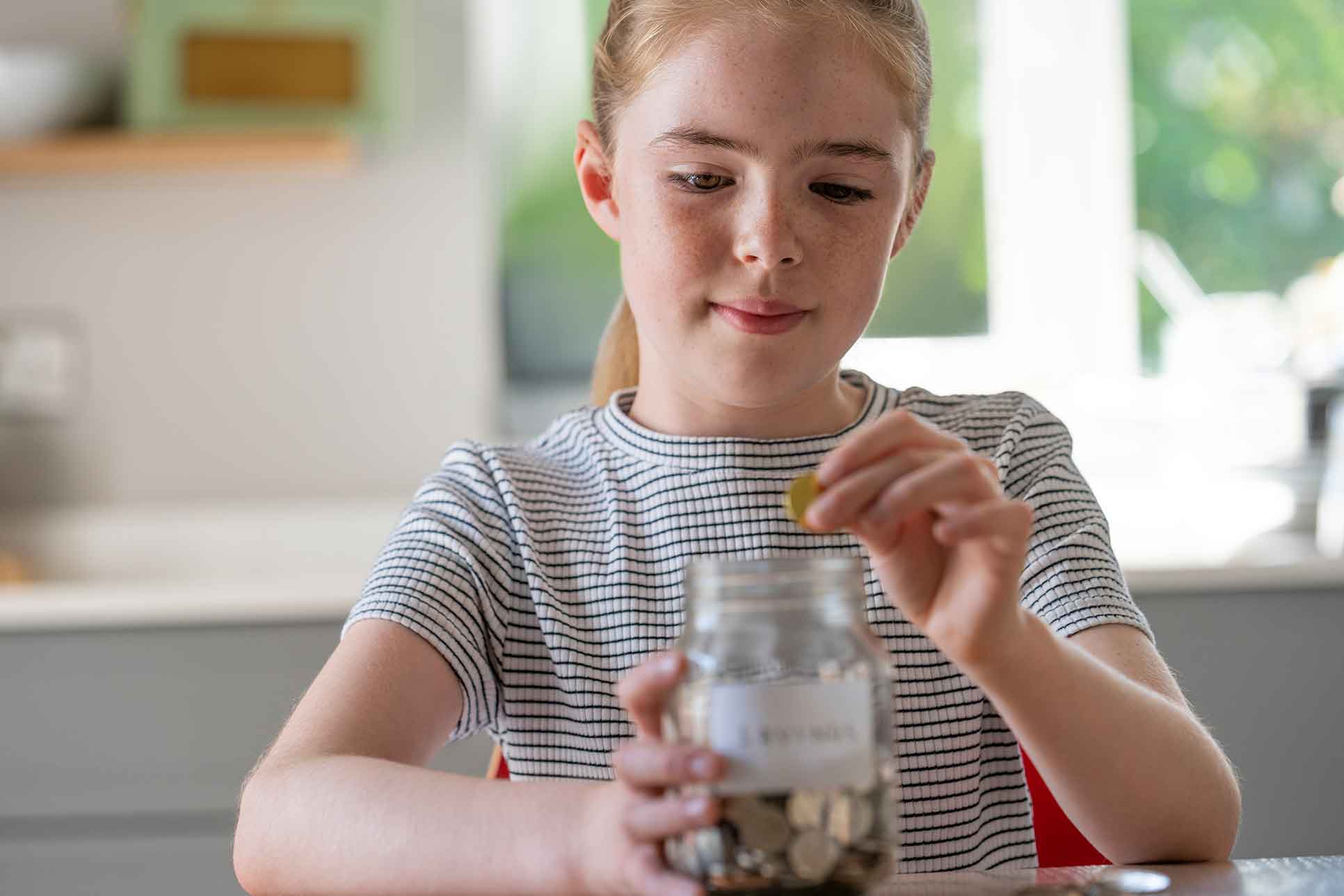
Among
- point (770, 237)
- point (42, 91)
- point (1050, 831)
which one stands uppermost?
point (42, 91)

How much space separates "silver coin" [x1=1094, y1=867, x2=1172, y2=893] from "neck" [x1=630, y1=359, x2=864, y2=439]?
1.31 ft

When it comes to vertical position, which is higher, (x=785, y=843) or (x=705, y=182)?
(x=705, y=182)

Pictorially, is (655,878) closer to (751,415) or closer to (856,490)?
(856,490)

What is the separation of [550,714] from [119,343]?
6.42 feet

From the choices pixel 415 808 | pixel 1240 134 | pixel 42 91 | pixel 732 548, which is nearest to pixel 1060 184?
pixel 1240 134

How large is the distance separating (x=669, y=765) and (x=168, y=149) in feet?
7.19

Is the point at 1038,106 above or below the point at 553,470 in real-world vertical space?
above

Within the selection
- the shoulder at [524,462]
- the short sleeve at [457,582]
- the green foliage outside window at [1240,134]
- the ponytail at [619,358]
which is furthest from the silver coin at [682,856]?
the green foliage outside window at [1240,134]

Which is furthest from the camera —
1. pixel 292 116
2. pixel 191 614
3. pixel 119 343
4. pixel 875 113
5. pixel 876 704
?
pixel 119 343

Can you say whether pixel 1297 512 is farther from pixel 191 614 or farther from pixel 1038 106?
pixel 191 614

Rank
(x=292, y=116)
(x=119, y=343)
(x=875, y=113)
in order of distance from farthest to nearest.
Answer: (x=119, y=343) < (x=292, y=116) < (x=875, y=113)

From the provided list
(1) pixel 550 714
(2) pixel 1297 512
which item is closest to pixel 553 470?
(1) pixel 550 714

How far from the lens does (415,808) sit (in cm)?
68

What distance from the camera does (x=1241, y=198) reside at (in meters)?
2.78
